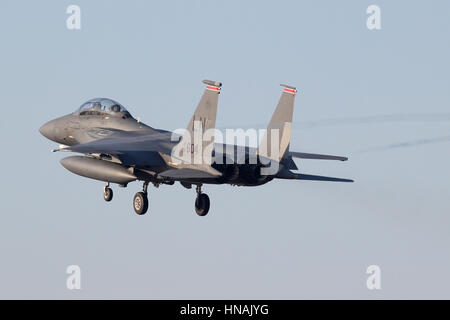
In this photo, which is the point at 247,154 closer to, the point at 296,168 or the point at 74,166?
the point at 296,168

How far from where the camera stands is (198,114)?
37.4m

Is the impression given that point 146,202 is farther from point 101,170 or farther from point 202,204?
point 101,170

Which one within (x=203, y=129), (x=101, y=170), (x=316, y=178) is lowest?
(x=316, y=178)

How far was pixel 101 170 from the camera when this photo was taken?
3966cm

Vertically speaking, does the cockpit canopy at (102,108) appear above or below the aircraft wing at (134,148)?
above

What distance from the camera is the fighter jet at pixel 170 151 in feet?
122

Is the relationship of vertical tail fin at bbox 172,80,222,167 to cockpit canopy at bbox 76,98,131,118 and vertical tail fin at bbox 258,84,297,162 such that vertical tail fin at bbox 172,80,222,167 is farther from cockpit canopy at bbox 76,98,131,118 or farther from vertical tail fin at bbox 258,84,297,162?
cockpit canopy at bbox 76,98,131,118

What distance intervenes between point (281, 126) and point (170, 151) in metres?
3.85

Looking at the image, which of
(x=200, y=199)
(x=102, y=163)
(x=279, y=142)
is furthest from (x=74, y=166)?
(x=279, y=142)

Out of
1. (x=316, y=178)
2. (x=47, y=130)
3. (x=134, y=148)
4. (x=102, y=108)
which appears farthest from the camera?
(x=47, y=130)

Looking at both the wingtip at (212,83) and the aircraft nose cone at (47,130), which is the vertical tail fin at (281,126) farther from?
the aircraft nose cone at (47,130)

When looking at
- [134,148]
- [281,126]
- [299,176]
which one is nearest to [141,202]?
[134,148]

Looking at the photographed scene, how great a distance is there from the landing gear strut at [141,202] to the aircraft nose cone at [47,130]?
14.6ft

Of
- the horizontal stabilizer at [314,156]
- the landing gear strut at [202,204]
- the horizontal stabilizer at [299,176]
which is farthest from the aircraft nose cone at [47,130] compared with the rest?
the horizontal stabilizer at [299,176]
